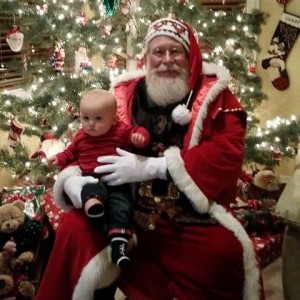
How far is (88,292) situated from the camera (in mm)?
1667

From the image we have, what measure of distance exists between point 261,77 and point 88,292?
2.63m

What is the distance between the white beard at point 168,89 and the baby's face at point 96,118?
28cm

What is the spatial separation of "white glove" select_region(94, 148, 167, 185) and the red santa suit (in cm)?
4

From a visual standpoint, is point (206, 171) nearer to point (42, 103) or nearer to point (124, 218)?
point (124, 218)

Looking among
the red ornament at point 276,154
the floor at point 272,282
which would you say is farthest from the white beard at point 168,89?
the red ornament at point 276,154

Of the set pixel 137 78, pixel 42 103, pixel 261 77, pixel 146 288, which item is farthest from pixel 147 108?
pixel 261 77

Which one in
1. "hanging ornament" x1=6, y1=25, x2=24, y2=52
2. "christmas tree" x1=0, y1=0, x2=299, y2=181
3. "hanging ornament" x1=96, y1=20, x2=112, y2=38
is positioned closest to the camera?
"hanging ornament" x1=6, y1=25, x2=24, y2=52

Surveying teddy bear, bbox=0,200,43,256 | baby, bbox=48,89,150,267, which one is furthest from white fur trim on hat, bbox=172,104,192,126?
teddy bear, bbox=0,200,43,256

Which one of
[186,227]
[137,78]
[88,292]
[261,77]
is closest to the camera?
[88,292]

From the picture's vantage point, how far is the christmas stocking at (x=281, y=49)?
11.8 ft

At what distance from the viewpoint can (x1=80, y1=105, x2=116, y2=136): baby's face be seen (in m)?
1.77

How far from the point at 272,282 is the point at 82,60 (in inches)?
70.1

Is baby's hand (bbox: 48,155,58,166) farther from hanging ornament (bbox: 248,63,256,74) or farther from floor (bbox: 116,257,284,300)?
hanging ornament (bbox: 248,63,256,74)

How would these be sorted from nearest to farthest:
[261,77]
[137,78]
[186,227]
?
[186,227] → [137,78] → [261,77]
